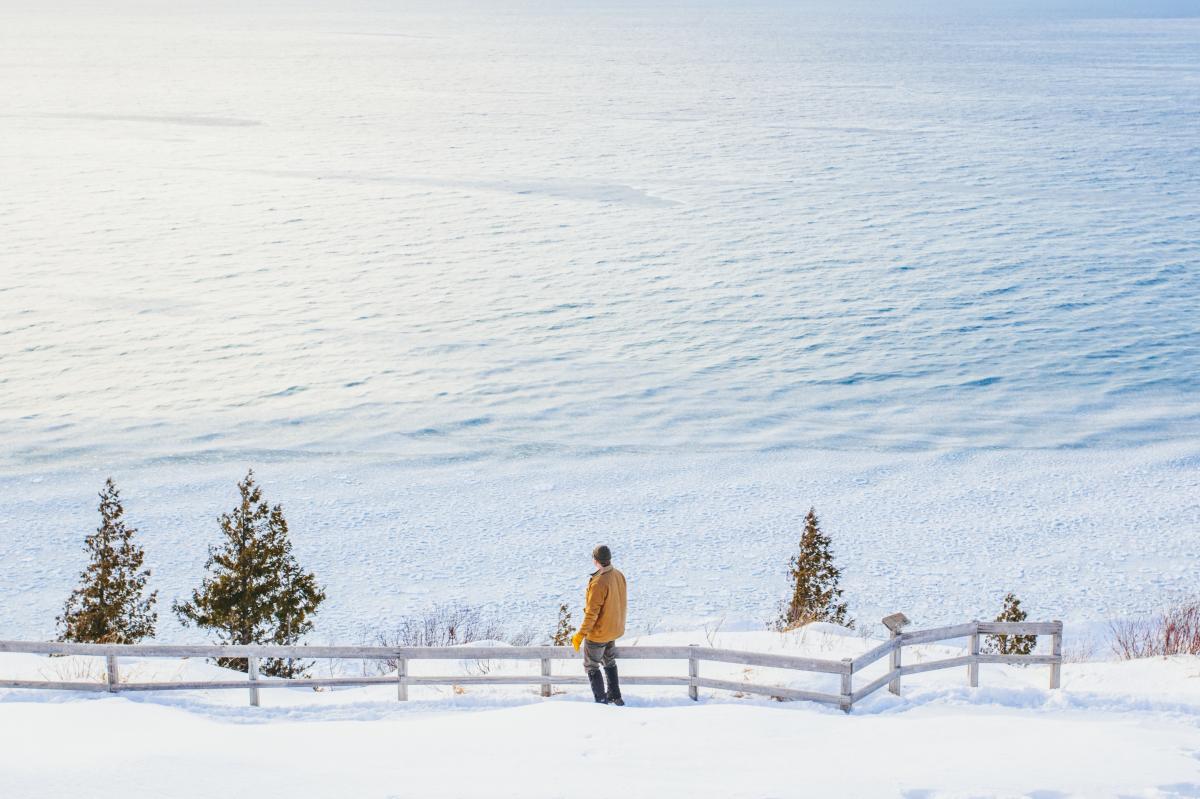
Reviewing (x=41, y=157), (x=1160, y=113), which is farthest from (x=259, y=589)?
(x=1160, y=113)

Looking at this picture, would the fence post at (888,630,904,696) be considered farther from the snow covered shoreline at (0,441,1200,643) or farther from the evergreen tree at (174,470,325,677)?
the snow covered shoreline at (0,441,1200,643)

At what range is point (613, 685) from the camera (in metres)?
10.1

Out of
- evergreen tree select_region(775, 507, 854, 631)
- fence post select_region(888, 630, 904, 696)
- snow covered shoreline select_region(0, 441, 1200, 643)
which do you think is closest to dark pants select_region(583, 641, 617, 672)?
fence post select_region(888, 630, 904, 696)

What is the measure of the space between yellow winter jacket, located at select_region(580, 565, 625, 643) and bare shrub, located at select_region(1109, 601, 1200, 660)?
7055mm

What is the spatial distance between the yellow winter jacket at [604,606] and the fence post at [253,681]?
3.01 metres

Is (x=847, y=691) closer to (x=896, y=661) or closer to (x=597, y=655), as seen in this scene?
(x=896, y=661)

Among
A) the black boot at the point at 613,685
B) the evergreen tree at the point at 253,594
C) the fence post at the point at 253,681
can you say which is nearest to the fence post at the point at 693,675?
the black boot at the point at 613,685

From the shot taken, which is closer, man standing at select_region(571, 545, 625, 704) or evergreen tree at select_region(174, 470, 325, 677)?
man standing at select_region(571, 545, 625, 704)

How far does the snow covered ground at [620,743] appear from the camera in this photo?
313 inches

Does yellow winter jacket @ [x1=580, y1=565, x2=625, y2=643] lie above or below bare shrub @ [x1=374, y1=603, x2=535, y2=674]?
above

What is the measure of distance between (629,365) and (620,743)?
100.0ft

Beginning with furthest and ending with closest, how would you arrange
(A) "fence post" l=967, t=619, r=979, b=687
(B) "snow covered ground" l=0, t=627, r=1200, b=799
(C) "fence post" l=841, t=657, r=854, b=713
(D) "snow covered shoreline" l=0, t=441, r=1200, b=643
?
(D) "snow covered shoreline" l=0, t=441, r=1200, b=643 → (A) "fence post" l=967, t=619, r=979, b=687 → (C) "fence post" l=841, t=657, r=854, b=713 → (B) "snow covered ground" l=0, t=627, r=1200, b=799

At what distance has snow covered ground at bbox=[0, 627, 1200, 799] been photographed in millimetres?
7938

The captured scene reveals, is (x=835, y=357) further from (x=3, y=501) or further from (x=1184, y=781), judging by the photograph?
(x=1184, y=781)
